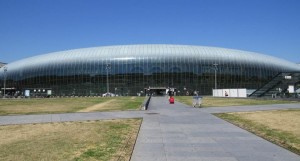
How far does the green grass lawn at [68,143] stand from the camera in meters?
11.1

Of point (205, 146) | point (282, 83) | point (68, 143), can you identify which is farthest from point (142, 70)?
point (205, 146)

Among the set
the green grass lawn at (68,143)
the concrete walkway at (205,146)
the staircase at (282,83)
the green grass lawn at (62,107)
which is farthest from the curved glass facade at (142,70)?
the concrete walkway at (205,146)

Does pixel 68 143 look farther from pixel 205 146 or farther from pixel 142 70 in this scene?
pixel 142 70

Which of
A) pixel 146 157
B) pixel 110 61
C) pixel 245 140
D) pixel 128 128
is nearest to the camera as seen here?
pixel 146 157

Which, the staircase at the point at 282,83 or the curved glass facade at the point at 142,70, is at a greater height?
the curved glass facade at the point at 142,70

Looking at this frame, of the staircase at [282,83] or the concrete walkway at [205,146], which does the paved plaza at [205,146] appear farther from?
the staircase at [282,83]

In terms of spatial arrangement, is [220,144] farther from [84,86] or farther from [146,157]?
[84,86]

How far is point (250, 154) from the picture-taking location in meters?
10.9

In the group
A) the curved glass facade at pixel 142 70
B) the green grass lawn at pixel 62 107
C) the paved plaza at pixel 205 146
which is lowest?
the paved plaza at pixel 205 146

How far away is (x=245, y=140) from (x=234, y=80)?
108 metres

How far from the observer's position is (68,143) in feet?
44.3

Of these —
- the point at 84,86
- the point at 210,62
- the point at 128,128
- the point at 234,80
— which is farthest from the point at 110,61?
the point at 128,128

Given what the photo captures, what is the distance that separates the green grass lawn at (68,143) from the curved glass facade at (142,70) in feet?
309

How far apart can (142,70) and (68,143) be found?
9891cm
